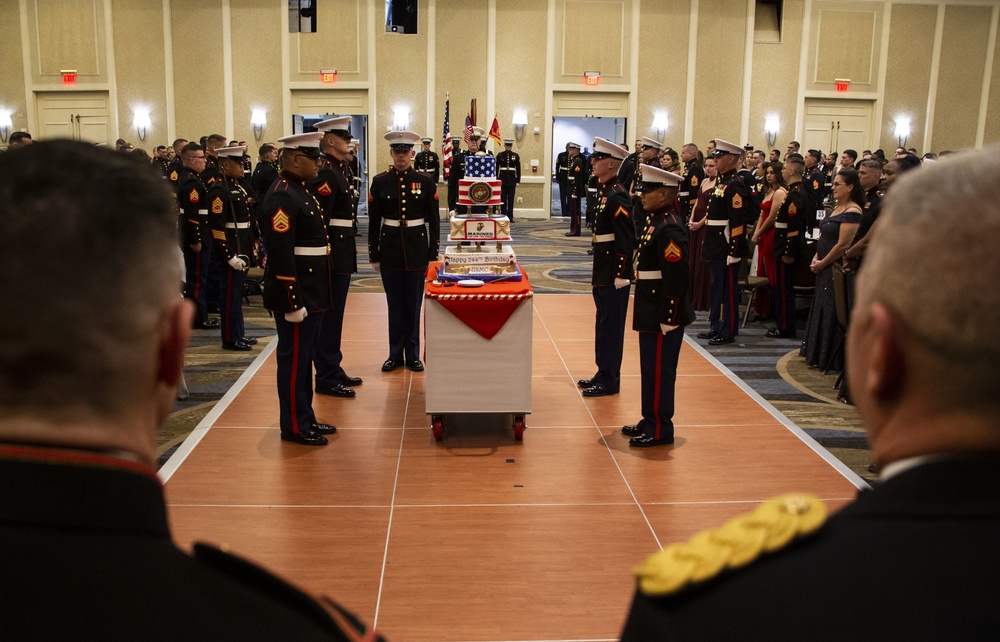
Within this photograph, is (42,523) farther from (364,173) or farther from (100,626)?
(364,173)

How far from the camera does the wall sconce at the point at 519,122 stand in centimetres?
2036

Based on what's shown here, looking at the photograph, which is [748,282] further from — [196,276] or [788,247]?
[196,276]

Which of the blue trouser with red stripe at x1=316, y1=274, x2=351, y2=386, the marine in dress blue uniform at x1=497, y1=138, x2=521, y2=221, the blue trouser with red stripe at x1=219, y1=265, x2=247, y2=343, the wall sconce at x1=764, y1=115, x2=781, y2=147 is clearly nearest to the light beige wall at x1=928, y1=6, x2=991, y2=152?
the wall sconce at x1=764, y1=115, x2=781, y2=147

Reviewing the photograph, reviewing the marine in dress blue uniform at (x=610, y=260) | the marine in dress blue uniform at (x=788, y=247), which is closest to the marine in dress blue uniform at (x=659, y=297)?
the marine in dress blue uniform at (x=610, y=260)

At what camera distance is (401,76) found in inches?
792

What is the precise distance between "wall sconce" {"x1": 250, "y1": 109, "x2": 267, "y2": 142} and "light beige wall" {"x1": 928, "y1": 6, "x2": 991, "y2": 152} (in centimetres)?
1498

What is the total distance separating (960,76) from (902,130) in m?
1.84

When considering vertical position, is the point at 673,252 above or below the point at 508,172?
below

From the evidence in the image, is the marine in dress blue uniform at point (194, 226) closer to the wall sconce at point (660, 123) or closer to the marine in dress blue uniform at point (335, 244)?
the marine in dress blue uniform at point (335, 244)

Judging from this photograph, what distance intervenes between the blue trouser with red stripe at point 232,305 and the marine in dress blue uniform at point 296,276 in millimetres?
2563

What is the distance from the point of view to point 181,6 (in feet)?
64.8

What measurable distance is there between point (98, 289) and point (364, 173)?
21.8m

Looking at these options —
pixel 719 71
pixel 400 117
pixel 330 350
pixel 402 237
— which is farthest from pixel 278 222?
pixel 719 71

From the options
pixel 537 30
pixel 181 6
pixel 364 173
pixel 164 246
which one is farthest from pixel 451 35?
pixel 164 246
